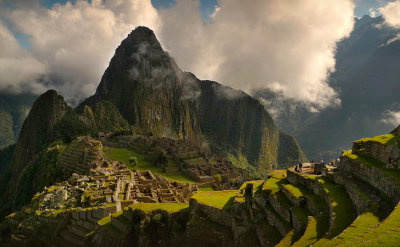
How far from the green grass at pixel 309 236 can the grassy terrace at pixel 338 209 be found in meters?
0.99

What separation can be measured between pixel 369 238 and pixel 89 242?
77.6 feet

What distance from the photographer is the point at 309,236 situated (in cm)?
1353

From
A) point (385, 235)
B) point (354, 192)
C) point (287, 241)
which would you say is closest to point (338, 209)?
point (354, 192)

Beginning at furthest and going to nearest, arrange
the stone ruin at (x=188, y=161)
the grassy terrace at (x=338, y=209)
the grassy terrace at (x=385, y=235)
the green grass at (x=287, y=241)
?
the stone ruin at (x=188, y=161)
the green grass at (x=287, y=241)
the grassy terrace at (x=338, y=209)
the grassy terrace at (x=385, y=235)

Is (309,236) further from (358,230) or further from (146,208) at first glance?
(146,208)

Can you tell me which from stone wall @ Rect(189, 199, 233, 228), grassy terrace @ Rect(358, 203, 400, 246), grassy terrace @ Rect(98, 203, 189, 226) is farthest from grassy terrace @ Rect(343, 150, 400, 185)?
grassy terrace @ Rect(98, 203, 189, 226)

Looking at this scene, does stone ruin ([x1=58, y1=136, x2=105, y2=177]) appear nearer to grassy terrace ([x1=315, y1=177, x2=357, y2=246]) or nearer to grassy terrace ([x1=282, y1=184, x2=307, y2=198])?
grassy terrace ([x1=282, y1=184, x2=307, y2=198])

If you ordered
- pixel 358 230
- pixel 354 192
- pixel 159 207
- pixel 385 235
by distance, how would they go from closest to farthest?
pixel 385 235 → pixel 358 230 → pixel 354 192 → pixel 159 207

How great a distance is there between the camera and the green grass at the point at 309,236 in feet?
42.7

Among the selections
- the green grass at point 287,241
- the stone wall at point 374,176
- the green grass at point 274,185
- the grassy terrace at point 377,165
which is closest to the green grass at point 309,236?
the green grass at point 287,241

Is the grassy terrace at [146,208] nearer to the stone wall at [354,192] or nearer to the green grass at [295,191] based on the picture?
the green grass at [295,191]

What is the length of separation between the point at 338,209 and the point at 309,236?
2621mm

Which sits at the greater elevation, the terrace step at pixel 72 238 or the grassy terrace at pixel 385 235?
the grassy terrace at pixel 385 235

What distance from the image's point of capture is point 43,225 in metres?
29.8
